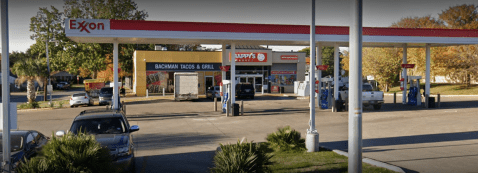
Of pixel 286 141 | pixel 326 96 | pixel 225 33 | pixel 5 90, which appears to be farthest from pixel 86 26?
pixel 326 96

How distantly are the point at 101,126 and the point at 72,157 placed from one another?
121 inches

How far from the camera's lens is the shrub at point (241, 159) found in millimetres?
7055

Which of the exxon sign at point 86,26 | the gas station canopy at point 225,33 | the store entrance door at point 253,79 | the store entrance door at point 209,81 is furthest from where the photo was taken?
the store entrance door at point 253,79

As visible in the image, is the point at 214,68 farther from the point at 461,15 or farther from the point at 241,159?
the point at 241,159

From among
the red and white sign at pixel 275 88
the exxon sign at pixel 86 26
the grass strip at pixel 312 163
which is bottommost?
the grass strip at pixel 312 163

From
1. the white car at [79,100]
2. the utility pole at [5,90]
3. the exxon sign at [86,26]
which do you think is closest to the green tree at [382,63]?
the white car at [79,100]

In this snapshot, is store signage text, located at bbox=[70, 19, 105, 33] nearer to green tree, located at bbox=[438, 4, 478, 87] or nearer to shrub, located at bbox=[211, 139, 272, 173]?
shrub, located at bbox=[211, 139, 272, 173]

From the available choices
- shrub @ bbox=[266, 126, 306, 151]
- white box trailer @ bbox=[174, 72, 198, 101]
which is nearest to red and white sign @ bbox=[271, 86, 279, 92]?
white box trailer @ bbox=[174, 72, 198, 101]

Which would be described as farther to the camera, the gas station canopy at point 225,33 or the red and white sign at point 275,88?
the red and white sign at point 275,88

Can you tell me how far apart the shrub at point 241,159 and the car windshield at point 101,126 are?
11.6ft

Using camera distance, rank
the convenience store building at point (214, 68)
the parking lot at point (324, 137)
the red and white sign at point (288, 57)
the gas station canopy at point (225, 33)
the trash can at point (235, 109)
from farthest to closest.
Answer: the red and white sign at point (288, 57) < the convenience store building at point (214, 68) < the trash can at point (235, 109) < the gas station canopy at point (225, 33) < the parking lot at point (324, 137)

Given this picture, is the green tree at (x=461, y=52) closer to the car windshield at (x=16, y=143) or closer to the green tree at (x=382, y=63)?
the green tree at (x=382, y=63)

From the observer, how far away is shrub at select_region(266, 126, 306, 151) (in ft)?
36.1

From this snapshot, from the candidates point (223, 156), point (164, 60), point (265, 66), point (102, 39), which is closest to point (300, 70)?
point (265, 66)
